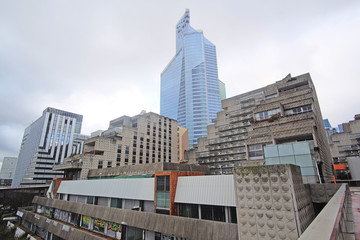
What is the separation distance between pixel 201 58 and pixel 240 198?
507 ft

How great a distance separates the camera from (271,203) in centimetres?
1216

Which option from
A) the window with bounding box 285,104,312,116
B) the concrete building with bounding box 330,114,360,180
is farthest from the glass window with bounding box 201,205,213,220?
the concrete building with bounding box 330,114,360,180

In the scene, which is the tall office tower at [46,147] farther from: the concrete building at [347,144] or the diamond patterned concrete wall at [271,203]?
the concrete building at [347,144]

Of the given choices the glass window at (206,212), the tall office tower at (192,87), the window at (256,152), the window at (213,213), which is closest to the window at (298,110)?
the window at (256,152)

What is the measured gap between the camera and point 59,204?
40375 millimetres

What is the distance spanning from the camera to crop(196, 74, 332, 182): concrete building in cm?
2328

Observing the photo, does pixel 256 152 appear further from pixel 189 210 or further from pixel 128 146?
pixel 128 146

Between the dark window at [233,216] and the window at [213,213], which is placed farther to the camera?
the window at [213,213]

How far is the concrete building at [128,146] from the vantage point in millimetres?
50991

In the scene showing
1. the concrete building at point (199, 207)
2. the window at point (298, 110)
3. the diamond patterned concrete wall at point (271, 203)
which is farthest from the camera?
the window at point (298, 110)

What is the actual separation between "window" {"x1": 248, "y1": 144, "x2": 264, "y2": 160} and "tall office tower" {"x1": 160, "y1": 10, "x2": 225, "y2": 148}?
91.3 metres

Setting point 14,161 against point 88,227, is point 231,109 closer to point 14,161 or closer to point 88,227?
point 88,227

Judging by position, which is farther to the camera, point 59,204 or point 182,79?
point 182,79

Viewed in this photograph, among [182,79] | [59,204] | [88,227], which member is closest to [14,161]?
[182,79]
